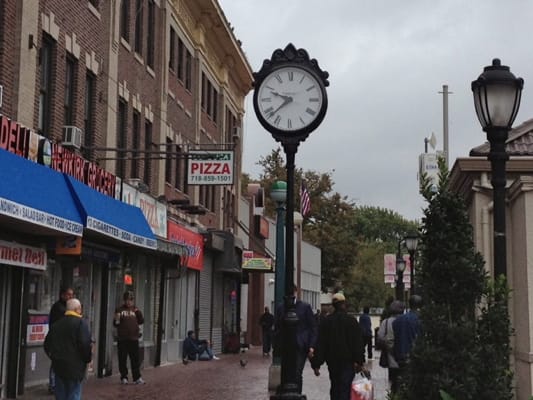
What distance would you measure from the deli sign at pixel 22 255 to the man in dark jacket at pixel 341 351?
19.9ft

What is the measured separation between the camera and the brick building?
16406mm

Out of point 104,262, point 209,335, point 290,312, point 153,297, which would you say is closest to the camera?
point 290,312

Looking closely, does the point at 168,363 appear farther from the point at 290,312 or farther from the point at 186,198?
the point at 290,312

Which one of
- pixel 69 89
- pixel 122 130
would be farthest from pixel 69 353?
pixel 122 130

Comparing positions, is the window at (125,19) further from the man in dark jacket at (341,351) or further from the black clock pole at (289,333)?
the black clock pole at (289,333)

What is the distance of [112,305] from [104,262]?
1.57 m

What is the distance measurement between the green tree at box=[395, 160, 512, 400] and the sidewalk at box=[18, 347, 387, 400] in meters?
9.11

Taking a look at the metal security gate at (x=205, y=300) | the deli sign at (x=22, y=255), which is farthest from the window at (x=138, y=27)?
the metal security gate at (x=205, y=300)

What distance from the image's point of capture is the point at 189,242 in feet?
97.3

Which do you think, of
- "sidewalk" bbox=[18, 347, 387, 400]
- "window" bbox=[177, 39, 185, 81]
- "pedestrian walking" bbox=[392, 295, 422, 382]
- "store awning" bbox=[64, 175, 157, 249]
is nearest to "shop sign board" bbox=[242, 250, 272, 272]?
"window" bbox=[177, 39, 185, 81]

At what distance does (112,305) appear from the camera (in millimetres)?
23000

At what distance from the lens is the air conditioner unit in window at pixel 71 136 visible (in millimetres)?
18688

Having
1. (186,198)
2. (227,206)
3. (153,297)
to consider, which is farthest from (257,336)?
(153,297)

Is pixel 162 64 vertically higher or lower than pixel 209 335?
higher
